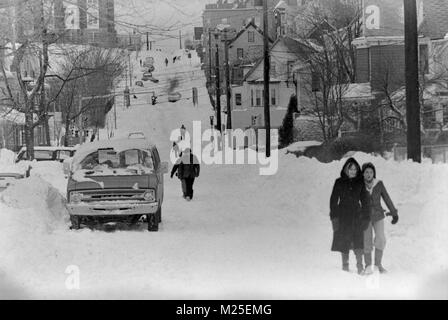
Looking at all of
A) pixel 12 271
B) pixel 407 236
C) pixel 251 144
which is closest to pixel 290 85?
pixel 251 144

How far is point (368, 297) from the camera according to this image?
627cm

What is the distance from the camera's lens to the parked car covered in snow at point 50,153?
9.65 meters

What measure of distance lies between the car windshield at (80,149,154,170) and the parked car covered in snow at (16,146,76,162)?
235 mm

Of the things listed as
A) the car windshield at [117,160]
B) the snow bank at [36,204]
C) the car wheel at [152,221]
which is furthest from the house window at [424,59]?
the snow bank at [36,204]

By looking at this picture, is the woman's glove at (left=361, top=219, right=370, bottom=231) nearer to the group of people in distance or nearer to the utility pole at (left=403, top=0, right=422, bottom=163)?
the group of people in distance

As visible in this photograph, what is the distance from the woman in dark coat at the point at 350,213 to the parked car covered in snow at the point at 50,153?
385 centimetres

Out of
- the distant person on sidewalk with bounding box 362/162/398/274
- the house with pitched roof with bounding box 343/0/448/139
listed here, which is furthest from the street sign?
the distant person on sidewalk with bounding box 362/162/398/274

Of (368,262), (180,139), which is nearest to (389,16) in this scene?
(180,139)

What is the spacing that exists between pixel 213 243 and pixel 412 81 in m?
2.99

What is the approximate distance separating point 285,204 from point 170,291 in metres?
3.73

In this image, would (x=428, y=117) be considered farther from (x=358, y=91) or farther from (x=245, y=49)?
(x=245, y=49)

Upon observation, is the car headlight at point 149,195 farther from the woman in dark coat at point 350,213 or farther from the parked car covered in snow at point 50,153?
the woman in dark coat at point 350,213

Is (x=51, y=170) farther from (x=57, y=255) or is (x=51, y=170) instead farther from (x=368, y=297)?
(x=368, y=297)

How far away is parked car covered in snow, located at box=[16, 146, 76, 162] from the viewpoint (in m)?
9.65
